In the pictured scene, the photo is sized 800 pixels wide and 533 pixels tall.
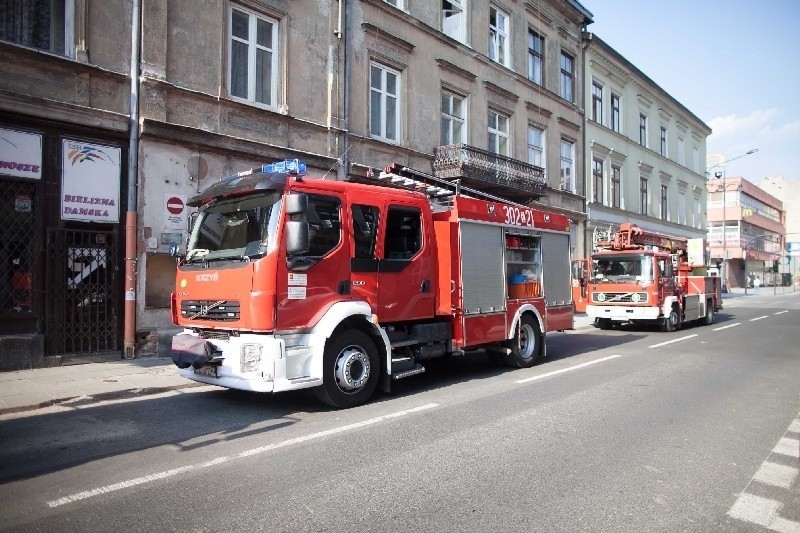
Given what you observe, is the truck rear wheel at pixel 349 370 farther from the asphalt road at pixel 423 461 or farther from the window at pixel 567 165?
the window at pixel 567 165

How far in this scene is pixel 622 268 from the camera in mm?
17219

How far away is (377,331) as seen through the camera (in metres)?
7.24

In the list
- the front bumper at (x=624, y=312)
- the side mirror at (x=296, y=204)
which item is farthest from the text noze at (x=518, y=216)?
the front bumper at (x=624, y=312)

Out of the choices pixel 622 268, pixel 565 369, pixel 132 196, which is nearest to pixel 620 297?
pixel 622 268

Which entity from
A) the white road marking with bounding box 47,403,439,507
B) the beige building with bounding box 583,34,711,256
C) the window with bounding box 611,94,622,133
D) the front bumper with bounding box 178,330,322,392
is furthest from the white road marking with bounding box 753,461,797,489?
the window with bounding box 611,94,622,133

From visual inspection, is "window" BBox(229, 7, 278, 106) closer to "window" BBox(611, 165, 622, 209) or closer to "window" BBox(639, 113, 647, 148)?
"window" BBox(611, 165, 622, 209)

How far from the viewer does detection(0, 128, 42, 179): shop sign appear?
30.3ft

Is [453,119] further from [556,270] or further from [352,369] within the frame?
[352,369]

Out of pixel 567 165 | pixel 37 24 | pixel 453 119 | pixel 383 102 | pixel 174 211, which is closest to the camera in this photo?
pixel 37 24

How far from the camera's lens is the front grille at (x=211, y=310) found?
6.51m

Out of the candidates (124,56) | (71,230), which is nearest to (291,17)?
(124,56)

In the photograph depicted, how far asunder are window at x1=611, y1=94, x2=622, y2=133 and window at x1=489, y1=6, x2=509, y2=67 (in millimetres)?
11038

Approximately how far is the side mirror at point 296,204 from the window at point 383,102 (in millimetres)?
10156

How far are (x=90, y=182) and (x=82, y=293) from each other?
79.2 inches
